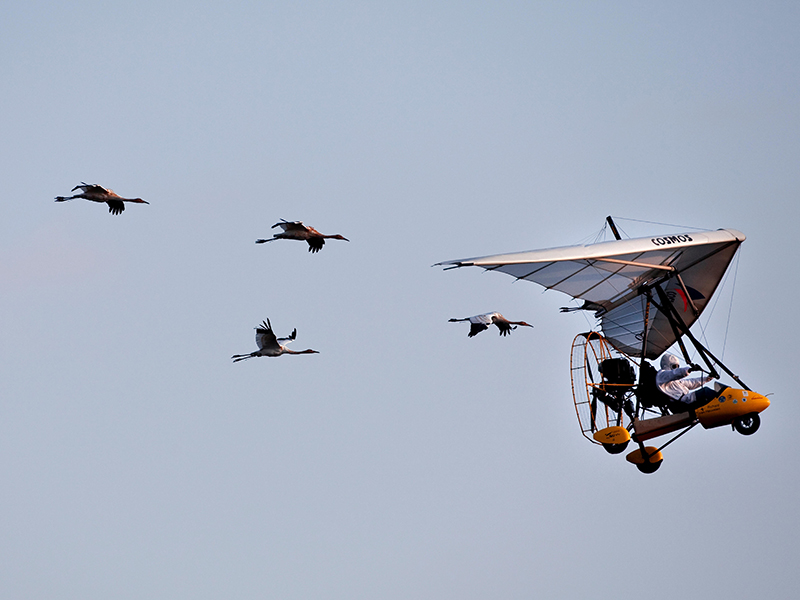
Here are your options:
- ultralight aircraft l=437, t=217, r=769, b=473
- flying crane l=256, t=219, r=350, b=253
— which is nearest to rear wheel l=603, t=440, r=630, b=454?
ultralight aircraft l=437, t=217, r=769, b=473

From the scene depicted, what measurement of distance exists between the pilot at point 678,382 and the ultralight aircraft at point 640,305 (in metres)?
0.21

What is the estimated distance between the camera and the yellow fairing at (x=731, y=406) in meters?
44.0

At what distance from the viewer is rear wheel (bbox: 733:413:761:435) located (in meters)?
44.2

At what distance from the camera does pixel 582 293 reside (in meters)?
50.8

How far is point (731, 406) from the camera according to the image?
145 feet

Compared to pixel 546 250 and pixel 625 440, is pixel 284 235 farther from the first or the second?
pixel 625 440

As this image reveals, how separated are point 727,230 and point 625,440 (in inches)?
320

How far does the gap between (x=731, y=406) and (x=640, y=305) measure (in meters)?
7.46

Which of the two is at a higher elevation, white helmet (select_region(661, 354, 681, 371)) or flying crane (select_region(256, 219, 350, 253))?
flying crane (select_region(256, 219, 350, 253))

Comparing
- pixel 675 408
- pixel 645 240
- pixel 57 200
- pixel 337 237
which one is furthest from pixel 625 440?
pixel 57 200

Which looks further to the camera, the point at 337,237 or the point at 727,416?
the point at 337,237

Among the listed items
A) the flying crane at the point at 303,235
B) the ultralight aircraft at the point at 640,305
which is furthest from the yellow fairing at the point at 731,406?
the flying crane at the point at 303,235

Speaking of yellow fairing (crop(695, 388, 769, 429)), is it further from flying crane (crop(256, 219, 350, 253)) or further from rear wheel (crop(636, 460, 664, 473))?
flying crane (crop(256, 219, 350, 253))

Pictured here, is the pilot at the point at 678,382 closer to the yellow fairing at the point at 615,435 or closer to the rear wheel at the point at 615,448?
the yellow fairing at the point at 615,435
